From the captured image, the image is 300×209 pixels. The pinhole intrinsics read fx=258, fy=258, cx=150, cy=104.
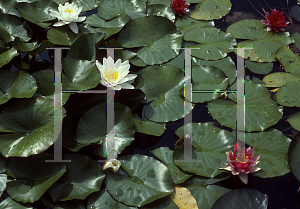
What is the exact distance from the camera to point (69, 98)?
175 cm

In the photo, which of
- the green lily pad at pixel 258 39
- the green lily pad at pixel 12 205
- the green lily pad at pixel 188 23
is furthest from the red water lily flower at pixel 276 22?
the green lily pad at pixel 12 205

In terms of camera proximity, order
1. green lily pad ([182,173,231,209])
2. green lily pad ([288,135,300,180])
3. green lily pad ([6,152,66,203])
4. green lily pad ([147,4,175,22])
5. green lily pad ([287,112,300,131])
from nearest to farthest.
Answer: green lily pad ([6,152,66,203]), green lily pad ([182,173,231,209]), green lily pad ([288,135,300,180]), green lily pad ([287,112,300,131]), green lily pad ([147,4,175,22])

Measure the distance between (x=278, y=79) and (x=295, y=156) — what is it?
79 cm

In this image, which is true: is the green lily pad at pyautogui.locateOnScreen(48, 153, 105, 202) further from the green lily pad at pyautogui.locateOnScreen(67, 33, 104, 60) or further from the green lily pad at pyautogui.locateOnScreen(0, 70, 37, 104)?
the green lily pad at pyautogui.locateOnScreen(67, 33, 104, 60)

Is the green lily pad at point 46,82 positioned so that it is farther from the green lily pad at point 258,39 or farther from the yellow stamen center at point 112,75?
the green lily pad at point 258,39

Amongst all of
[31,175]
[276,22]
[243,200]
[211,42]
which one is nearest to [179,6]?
[211,42]

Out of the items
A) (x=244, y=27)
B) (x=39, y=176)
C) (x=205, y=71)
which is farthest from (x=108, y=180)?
(x=244, y=27)

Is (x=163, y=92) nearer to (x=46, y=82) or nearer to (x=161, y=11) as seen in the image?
(x=46, y=82)

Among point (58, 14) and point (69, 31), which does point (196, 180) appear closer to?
point (69, 31)

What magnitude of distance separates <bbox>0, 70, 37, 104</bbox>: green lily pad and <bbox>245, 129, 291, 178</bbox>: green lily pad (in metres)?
1.48

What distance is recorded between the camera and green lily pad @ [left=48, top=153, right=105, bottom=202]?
4.64 ft

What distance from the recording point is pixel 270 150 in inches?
67.6

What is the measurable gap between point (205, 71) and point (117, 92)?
765mm

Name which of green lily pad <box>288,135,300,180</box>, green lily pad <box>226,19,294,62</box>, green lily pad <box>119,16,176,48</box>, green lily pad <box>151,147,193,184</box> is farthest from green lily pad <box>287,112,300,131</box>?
green lily pad <box>119,16,176,48</box>
